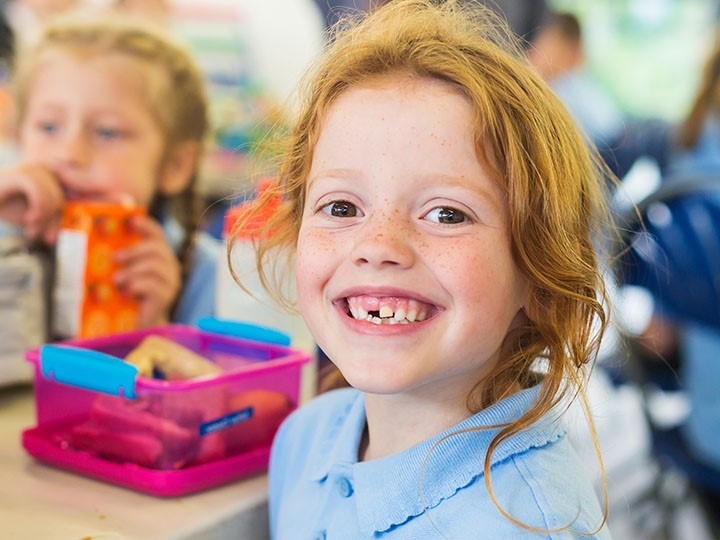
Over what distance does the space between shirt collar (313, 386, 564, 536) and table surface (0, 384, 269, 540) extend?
0.51 ft

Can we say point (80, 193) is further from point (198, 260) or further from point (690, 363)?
point (690, 363)

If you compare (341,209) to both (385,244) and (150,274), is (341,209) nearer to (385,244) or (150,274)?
(385,244)

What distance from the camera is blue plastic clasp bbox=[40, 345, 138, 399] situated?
0.88 m

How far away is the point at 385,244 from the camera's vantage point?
0.73 metres

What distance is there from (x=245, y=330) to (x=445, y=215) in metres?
0.39

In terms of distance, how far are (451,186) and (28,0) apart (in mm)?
1113

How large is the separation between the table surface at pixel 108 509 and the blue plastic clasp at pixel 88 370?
96mm

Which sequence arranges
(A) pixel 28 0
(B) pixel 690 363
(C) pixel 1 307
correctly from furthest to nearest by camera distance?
(B) pixel 690 363, (A) pixel 28 0, (C) pixel 1 307

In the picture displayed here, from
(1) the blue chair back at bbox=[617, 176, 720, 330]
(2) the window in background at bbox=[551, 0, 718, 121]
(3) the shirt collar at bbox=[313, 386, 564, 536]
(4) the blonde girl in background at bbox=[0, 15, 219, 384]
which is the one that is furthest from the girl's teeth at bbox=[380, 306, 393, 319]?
(2) the window in background at bbox=[551, 0, 718, 121]

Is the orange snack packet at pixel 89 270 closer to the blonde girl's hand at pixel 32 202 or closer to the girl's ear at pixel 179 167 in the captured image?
the blonde girl's hand at pixel 32 202

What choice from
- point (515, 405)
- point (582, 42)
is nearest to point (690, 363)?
point (515, 405)

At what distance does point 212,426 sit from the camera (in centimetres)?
93

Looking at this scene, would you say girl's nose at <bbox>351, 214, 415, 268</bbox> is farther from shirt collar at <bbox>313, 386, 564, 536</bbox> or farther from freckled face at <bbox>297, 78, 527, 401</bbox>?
shirt collar at <bbox>313, 386, 564, 536</bbox>

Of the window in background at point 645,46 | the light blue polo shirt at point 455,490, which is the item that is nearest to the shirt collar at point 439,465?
the light blue polo shirt at point 455,490
